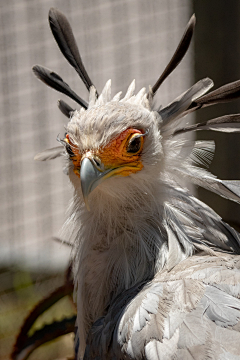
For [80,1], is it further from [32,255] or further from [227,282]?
[227,282]

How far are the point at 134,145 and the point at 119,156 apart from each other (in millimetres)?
56

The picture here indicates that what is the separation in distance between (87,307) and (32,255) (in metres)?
1.22

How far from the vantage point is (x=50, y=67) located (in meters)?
2.30

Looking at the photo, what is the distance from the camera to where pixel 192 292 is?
828 mm

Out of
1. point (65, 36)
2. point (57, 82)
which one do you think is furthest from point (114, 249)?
point (65, 36)

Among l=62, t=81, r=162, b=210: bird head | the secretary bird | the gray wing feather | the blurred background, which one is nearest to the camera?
the secretary bird

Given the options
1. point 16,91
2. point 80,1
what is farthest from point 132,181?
point 80,1

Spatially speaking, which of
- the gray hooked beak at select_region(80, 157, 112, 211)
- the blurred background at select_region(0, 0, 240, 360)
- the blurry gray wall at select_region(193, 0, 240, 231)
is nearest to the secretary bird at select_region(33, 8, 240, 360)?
the gray hooked beak at select_region(80, 157, 112, 211)

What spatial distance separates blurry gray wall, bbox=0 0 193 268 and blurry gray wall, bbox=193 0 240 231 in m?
0.16

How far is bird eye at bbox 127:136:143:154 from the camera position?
0.98 m

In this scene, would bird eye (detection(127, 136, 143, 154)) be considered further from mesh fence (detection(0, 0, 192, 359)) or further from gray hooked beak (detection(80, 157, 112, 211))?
mesh fence (detection(0, 0, 192, 359))

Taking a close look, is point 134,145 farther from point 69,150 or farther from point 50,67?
point 50,67

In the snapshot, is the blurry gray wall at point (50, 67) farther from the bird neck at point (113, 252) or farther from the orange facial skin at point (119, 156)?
the orange facial skin at point (119, 156)

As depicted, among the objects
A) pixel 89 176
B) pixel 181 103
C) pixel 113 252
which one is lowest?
pixel 113 252
